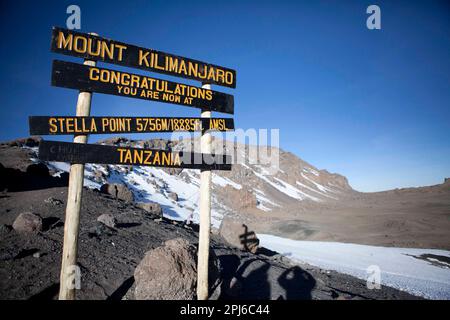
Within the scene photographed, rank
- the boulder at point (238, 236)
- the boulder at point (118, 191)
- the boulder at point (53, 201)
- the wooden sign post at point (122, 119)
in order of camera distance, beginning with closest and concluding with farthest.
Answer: the wooden sign post at point (122, 119)
the boulder at point (53, 201)
the boulder at point (238, 236)
the boulder at point (118, 191)

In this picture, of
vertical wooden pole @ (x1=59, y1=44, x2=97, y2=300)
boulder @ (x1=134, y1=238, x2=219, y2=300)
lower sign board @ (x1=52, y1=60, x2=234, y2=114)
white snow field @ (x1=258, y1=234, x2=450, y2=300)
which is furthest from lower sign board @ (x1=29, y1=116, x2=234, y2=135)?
white snow field @ (x1=258, y1=234, x2=450, y2=300)

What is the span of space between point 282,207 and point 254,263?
66.6 metres

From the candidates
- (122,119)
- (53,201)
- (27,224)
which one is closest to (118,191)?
(53,201)

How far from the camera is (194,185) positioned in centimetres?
6272

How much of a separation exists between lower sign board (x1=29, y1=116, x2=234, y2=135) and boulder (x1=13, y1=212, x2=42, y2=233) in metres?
5.79

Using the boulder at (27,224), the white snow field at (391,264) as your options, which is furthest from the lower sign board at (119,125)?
the white snow field at (391,264)

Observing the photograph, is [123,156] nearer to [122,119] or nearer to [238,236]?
[122,119]

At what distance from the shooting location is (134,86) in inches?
189

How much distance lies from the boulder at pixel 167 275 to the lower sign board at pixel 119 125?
2.93 m

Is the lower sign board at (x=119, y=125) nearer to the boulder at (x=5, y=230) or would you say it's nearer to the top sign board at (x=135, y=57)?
the top sign board at (x=135, y=57)

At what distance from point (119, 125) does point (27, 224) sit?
6.35 m

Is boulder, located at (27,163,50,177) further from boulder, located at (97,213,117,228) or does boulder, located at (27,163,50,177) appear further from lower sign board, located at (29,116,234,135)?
lower sign board, located at (29,116,234,135)

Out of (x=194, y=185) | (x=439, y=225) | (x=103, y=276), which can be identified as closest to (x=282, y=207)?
(x=194, y=185)

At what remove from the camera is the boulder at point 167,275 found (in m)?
5.47
